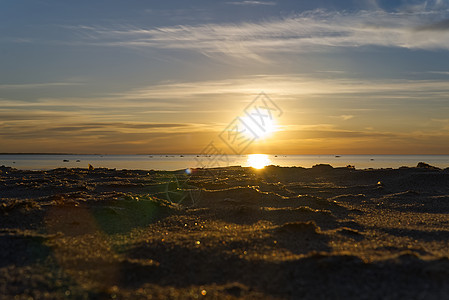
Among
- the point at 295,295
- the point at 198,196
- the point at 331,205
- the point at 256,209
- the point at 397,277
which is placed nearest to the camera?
the point at 295,295

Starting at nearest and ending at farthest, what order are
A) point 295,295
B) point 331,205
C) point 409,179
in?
point 295,295
point 331,205
point 409,179

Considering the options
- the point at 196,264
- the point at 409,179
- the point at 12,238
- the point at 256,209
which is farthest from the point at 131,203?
the point at 409,179

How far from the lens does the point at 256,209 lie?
55.9 feet

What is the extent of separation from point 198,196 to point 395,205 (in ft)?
36.0

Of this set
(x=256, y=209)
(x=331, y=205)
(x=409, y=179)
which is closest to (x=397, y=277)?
(x=256, y=209)

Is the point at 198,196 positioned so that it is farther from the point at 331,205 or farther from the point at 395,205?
the point at 395,205

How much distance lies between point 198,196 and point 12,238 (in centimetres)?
1260

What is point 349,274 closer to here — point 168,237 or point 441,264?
point 441,264

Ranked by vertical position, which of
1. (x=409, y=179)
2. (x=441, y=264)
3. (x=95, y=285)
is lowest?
(x=95, y=285)

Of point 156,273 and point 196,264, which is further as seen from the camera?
point 196,264

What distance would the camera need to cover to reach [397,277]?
8148 millimetres

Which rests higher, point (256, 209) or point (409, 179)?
point (409, 179)

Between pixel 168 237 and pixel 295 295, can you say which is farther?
pixel 168 237

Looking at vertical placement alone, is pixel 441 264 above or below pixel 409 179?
below
